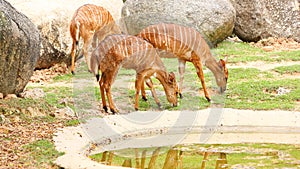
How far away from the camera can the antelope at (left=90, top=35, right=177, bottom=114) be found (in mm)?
9523

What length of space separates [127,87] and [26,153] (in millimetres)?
4270

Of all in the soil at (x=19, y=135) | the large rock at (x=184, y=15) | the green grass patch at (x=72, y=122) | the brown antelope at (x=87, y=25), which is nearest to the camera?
the soil at (x=19, y=135)

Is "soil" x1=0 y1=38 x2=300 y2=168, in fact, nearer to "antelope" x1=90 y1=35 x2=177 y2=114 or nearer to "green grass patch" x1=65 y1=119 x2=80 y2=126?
"green grass patch" x1=65 y1=119 x2=80 y2=126

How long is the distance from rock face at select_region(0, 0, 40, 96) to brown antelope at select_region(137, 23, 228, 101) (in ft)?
5.87

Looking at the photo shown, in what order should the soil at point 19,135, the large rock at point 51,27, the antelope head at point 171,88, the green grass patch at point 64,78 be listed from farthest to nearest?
1. the large rock at point 51,27
2. the green grass patch at point 64,78
3. the antelope head at point 171,88
4. the soil at point 19,135

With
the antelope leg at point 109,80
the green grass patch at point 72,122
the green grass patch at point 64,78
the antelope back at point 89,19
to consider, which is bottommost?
the green grass patch at point 64,78

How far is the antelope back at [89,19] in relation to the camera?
12430 millimetres

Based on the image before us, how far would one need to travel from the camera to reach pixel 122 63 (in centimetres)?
966

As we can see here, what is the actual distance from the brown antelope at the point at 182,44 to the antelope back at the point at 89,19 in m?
2.18

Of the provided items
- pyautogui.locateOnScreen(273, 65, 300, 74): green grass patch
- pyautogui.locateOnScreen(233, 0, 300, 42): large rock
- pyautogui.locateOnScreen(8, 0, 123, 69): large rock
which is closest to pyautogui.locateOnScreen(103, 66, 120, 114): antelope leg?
pyautogui.locateOnScreen(8, 0, 123, 69): large rock

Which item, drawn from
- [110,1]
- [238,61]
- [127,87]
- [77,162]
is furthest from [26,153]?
[110,1]

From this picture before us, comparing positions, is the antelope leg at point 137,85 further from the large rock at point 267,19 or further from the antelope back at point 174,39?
the large rock at point 267,19

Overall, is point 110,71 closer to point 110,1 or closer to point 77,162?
point 77,162

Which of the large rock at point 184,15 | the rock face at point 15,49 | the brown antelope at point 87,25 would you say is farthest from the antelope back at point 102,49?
the large rock at point 184,15
